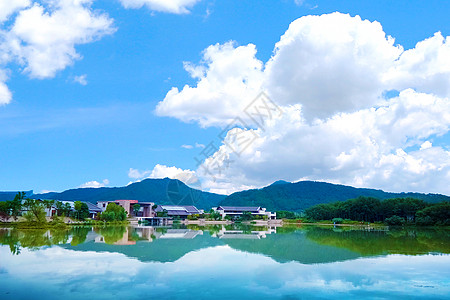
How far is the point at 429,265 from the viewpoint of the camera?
9.20 metres

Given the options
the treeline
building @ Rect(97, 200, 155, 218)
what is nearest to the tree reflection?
the treeline

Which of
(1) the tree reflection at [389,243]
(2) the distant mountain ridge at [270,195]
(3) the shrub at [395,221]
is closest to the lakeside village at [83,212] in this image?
(1) the tree reflection at [389,243]

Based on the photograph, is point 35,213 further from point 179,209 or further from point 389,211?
point 179,209

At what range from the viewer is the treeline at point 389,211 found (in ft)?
104

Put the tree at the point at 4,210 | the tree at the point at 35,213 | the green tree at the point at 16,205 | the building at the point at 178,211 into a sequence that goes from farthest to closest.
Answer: the building at the point at 178,211
the tree at the point at 4,210
the green tree at the point at 16,205
the tree at the point at 35,213

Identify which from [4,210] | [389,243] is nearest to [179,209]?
[4,210]

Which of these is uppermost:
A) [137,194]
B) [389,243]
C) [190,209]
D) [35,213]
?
[137,194]

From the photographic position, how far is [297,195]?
367 ft

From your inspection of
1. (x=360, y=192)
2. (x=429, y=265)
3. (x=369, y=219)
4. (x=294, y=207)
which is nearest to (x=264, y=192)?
(x=294, y=207)

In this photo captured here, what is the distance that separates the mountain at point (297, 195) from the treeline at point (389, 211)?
5069cm

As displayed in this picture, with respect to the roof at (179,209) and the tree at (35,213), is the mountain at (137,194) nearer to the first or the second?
the roof at (179,209)

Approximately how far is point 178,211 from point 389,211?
29862 mm

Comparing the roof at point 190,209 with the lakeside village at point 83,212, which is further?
the roof at point 190,209

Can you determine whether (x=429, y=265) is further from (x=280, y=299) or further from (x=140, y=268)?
(x=140, y=268)
